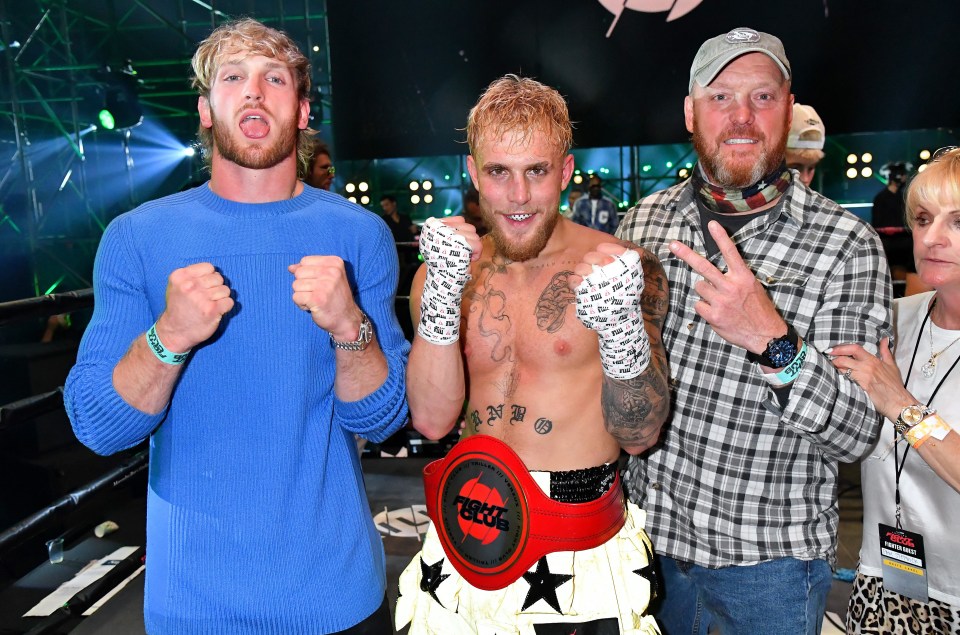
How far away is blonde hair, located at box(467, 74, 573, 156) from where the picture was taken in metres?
1.79

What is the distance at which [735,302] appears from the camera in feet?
5.32

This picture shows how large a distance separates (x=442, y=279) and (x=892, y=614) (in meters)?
1.43

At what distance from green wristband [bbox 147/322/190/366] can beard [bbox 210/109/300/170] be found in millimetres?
420

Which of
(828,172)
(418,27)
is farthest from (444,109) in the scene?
(828,172)

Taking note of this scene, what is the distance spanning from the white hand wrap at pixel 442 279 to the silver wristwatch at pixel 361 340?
145 mm

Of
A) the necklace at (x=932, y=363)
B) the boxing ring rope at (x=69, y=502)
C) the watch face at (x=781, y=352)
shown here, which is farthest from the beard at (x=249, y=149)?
the boxing ring rope at (x=69, y=502)

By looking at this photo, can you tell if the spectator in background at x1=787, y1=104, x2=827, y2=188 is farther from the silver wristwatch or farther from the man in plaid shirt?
the silver wristwatch

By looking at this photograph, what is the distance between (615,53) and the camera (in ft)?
23.9

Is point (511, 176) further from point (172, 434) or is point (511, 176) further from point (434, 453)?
point (434, 453)

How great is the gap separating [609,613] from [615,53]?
6529 millimetres

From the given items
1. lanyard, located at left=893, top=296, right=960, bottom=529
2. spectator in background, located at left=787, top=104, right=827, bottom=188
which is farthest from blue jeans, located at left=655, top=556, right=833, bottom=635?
spectator in background, located at left=787, top=104, right=827, bottom=188

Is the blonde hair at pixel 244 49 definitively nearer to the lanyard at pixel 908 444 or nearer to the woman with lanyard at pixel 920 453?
the woman with lanyard at pixel 920 453

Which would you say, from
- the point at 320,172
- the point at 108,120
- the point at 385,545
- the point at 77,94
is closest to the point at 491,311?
the point at 385,545

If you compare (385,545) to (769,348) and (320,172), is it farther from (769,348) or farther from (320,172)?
(769,348)
